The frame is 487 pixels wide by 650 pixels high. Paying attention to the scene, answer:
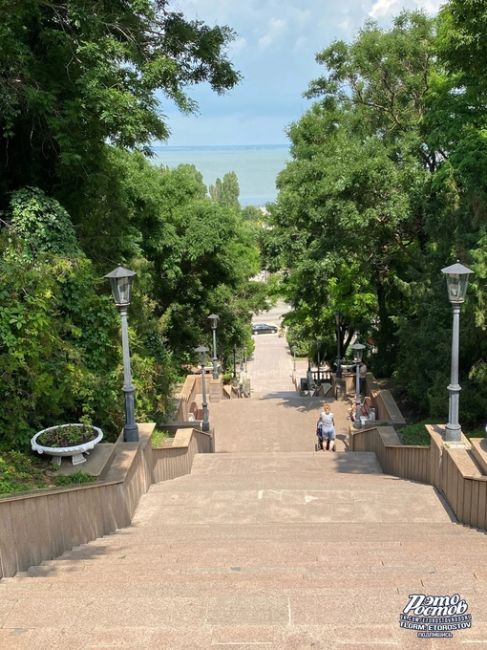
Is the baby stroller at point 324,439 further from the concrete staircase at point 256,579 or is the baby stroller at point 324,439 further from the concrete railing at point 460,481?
the concrete staircase at point 256,579

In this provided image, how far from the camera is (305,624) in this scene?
3654mm

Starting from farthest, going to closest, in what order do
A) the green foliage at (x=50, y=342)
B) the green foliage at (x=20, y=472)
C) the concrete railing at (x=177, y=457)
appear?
the concrete railing at (x=177, y=457) < the green foliage at (x=50, y=342) < the green foliage at (x=20, y=472)

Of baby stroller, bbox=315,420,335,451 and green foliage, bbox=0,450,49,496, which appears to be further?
baby stroller, bbox=315,420,335,451

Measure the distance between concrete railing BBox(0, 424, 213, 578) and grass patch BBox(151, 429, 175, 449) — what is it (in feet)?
4.70

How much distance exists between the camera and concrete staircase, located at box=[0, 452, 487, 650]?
140 inches

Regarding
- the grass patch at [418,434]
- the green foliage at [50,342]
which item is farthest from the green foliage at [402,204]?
the green foliage at [50,342]

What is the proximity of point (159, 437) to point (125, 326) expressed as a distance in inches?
152

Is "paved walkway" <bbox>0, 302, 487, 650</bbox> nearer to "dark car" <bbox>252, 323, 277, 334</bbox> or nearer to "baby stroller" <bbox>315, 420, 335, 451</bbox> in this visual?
"baby stroller" <bbox>315, 420, 335, 451</bbox>

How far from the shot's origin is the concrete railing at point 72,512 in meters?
5.19

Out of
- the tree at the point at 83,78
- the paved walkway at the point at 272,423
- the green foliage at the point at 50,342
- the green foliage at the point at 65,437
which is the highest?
the tree at the point at 83,78

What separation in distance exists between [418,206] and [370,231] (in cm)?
148

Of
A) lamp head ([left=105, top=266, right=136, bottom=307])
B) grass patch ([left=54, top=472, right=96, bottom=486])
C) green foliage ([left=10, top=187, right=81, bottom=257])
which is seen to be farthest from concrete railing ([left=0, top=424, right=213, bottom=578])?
green foliage ([left=10, top=187, right=81, bottom=257])

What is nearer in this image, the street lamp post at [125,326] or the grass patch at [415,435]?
the street lamp post at [125,326]

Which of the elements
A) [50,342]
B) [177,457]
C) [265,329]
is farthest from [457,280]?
[265,329]
